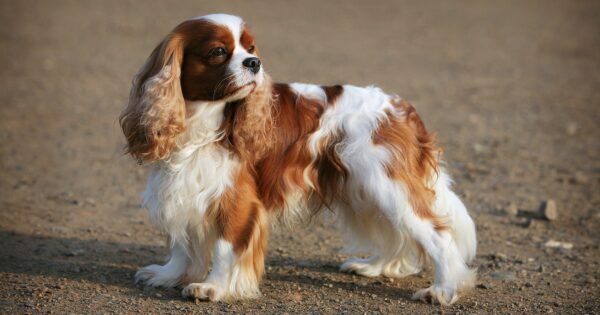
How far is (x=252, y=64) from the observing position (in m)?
4.42

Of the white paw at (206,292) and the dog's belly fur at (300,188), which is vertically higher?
the dog's belly fur at (300,188)

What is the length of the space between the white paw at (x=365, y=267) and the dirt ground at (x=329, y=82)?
0.08 metres

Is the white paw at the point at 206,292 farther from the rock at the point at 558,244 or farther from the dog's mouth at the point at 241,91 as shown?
the rock at the point at 558,244

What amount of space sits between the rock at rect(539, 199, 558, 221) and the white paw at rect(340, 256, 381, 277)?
217 centimetres

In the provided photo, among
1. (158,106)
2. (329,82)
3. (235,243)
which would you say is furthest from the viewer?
(329,82)

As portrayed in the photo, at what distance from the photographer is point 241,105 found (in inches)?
182

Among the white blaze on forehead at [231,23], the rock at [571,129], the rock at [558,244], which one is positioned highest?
the white blaze on forehead at [231,23]

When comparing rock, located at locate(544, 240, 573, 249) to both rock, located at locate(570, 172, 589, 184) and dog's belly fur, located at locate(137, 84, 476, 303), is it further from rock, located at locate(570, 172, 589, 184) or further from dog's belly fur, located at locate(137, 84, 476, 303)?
rock, located at locate(570, 172, 589, 184)

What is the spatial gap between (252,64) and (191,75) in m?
0.38

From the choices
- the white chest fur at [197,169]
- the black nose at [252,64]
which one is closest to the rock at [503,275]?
the white chest fur at [197,169]

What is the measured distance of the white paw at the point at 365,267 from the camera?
549 cm

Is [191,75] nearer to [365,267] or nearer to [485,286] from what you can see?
[365,267]

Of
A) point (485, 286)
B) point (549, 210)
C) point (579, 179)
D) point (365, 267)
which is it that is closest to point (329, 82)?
point (579, 179)

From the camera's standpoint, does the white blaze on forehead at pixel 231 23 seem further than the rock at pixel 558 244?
No
